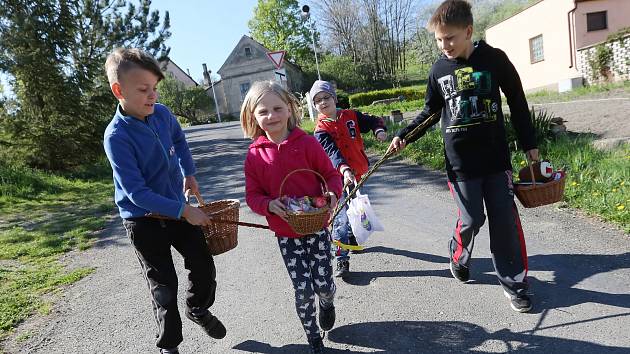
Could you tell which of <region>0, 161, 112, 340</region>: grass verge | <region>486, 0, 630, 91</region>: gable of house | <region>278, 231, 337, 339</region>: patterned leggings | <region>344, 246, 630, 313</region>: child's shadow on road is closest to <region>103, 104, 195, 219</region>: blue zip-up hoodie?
<region>278, 231, 337, 339</region>: patterned leggings

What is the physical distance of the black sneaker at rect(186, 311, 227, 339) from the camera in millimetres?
2947

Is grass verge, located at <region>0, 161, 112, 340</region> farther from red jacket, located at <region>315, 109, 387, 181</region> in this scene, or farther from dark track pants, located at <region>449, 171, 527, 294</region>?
dark track pants, located at <region>449, 171, 527, 294</region>

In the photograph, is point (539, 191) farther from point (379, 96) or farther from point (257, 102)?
point (379, 96)

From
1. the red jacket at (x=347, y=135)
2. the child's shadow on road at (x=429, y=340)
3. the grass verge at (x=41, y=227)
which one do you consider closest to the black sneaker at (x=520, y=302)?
the child's shadow on road at (x=429, y=340)

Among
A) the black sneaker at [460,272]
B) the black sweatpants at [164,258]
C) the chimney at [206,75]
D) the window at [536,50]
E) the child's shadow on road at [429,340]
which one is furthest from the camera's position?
the chimney at [206,75]

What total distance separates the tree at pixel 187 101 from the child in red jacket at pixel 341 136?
48333 mm

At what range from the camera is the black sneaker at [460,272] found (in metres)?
3.37

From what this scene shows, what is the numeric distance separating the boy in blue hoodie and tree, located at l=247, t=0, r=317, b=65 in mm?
54178

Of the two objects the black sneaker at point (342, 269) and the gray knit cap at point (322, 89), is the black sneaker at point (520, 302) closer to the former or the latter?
the black sneaker at point (342, 269)

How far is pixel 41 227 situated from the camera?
23.2 ft

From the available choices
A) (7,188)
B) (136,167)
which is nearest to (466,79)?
(136,167)

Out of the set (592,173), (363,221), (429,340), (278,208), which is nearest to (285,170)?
(278,208)

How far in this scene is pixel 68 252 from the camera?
18.7 ft

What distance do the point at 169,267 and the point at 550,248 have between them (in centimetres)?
317
